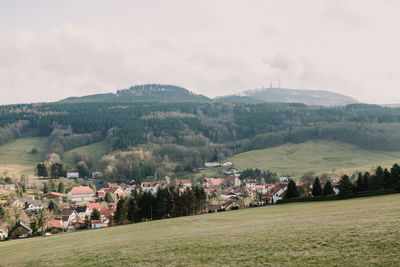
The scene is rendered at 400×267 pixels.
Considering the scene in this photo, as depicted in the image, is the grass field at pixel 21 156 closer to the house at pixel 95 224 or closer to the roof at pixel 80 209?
the roof at pixel 80 209

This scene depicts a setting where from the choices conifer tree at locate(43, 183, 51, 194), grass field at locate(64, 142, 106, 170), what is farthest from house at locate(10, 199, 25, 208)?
grass field at locate(64, 142, 106, 170)

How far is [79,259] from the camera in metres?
21.0

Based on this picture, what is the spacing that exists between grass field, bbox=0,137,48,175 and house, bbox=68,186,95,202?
1350 inches

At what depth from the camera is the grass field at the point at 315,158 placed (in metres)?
A: 132

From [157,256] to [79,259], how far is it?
5628 mm

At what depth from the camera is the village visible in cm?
6450

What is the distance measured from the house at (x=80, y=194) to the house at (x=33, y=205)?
16.1m

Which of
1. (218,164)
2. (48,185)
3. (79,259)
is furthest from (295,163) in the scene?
(79,259)

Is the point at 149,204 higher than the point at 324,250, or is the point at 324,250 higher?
the point at 324,250

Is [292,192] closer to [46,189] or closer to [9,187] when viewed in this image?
[46,189]

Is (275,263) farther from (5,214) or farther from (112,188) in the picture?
(112,188)

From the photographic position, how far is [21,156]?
163000 mm

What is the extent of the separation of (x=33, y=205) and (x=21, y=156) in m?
84.8

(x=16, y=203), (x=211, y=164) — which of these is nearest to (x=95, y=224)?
(x=16, y=203)
